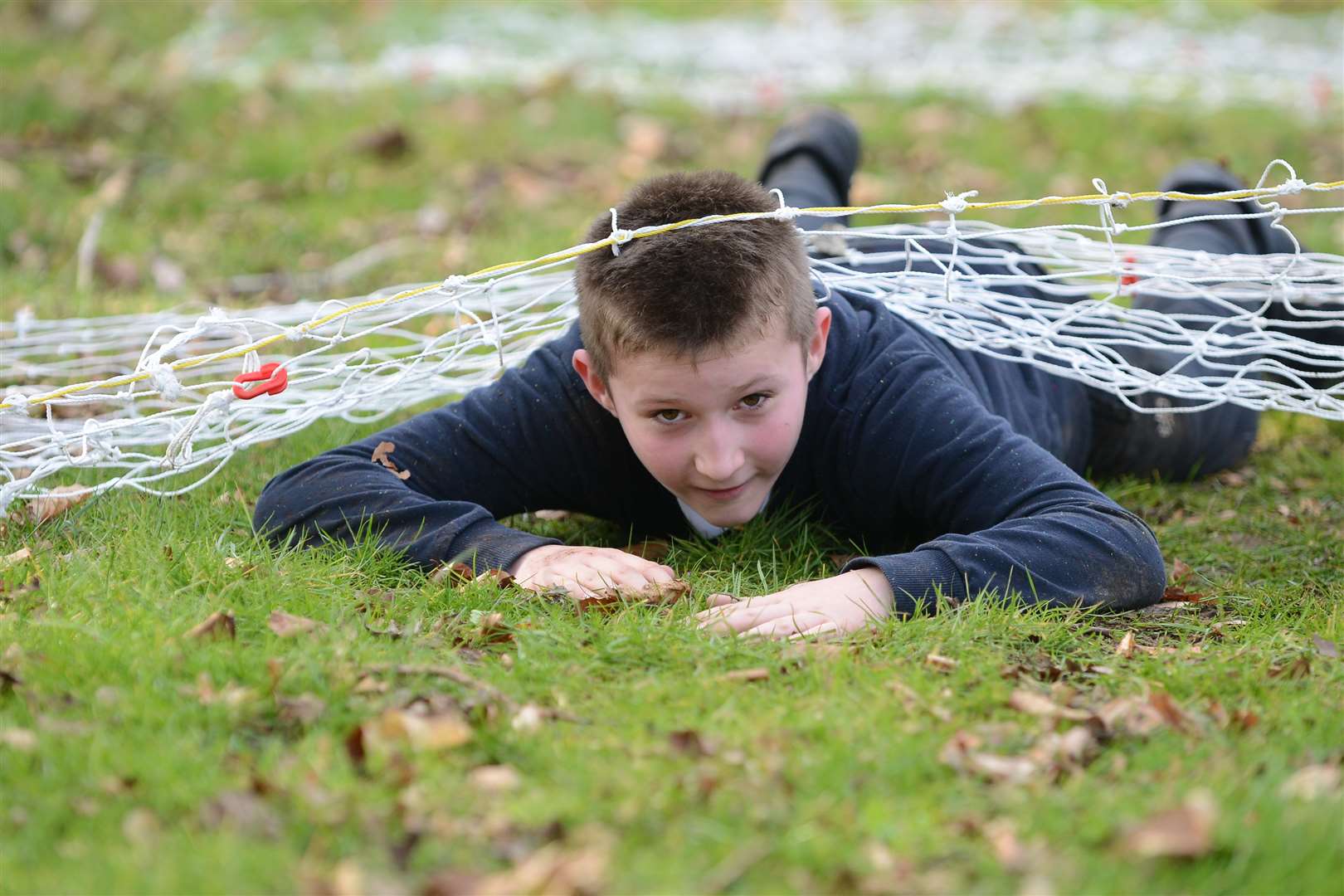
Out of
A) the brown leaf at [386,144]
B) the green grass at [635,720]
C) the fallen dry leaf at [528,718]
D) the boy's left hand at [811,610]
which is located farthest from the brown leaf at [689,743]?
the brown leaf at [386,144]

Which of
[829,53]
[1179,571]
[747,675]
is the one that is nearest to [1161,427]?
[1179,571]

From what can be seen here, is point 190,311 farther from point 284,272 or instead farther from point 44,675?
point 44,675

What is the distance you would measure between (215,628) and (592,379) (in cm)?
105

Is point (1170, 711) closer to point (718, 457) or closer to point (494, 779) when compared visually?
point (718, 457)

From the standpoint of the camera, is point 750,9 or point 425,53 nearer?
point 425,53

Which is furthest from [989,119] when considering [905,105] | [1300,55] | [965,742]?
[965,742]

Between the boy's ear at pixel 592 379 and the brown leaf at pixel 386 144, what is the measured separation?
453 centimetres

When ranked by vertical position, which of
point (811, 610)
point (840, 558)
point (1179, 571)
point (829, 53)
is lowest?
point (1179, 571)

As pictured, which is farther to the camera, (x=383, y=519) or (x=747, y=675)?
(x=383, y=519)

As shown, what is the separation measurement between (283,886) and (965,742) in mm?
1109

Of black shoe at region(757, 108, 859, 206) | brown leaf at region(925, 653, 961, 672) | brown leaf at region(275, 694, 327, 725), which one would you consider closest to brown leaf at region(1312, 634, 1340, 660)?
brown leaf at region(925, 653, 961, 672)

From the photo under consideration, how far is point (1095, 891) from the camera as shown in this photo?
1.87 meters

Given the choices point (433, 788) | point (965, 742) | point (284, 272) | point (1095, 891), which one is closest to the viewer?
point (1095, 891)

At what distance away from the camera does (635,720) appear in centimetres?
239
